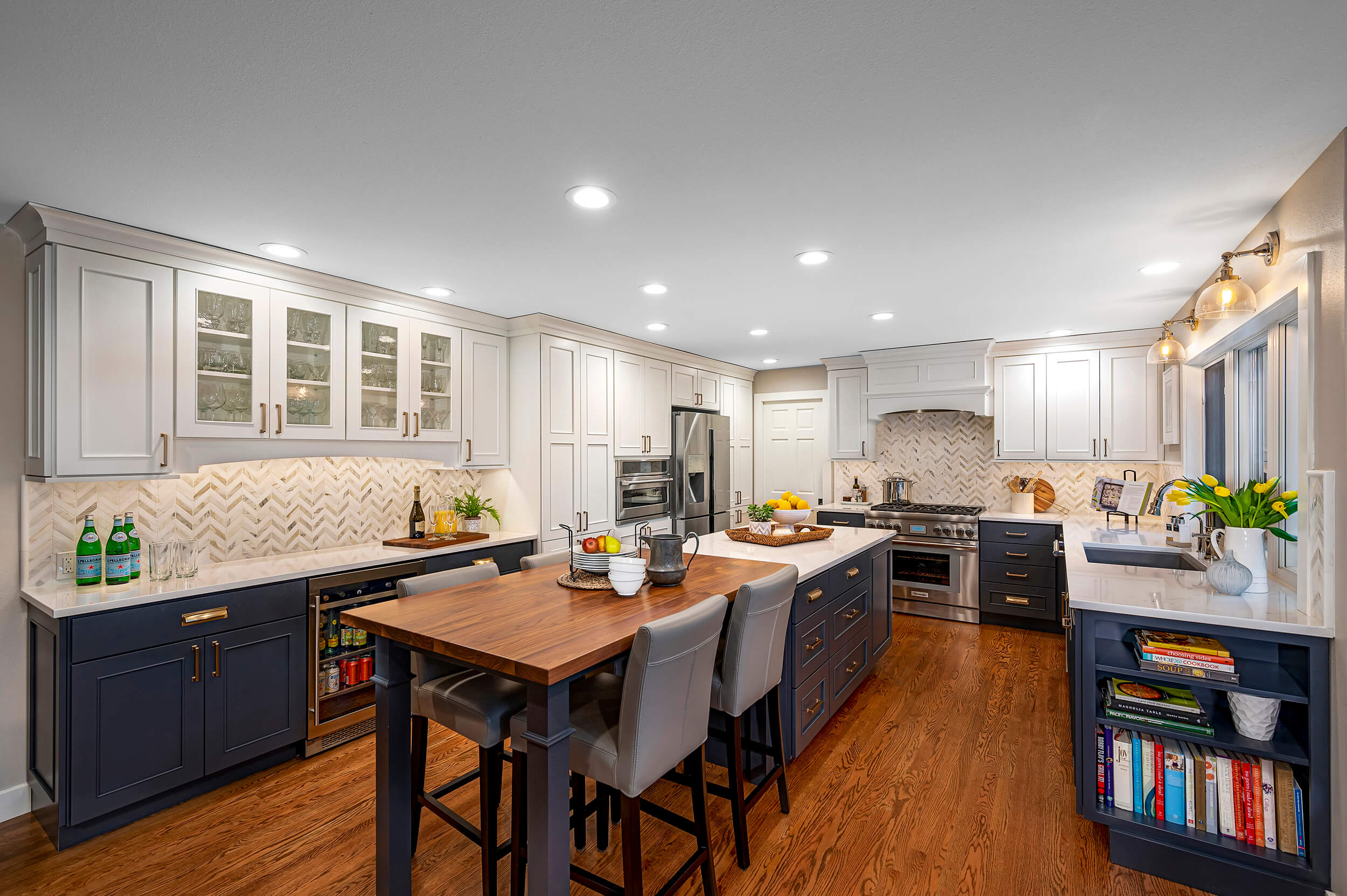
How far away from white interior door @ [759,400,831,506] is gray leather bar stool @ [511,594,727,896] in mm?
4673

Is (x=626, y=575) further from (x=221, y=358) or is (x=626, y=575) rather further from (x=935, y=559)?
(x=935, y=559)

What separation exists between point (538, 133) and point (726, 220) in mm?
923

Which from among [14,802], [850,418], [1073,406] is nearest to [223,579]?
[14,802]

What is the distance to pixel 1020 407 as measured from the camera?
5.18m

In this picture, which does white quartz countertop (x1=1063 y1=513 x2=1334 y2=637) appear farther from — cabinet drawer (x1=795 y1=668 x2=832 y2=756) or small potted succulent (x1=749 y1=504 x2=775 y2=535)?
small potted succulent (x1=749 y1=504 x2=775 y2=535)

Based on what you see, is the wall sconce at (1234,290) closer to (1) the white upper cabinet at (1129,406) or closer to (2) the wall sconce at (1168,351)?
(2) the wall sconce at (1168,351)

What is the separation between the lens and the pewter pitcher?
235 centimetres

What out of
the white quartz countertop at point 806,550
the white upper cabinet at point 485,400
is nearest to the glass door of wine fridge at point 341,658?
the white upper cabinet at point 485,400

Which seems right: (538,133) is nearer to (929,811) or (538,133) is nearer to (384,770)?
(384,770)

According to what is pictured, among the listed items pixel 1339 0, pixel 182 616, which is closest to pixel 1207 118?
pixel 1339 0

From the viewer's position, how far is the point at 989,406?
17.4 ft

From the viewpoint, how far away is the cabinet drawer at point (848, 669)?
10.3 feet

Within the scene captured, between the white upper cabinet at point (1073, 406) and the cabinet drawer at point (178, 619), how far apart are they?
17.7 ft

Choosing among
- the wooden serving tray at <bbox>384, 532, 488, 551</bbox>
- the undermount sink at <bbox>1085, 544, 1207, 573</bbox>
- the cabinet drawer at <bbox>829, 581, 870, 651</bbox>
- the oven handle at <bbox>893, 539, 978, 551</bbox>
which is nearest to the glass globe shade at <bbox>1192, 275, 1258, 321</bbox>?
the undermount sink at <bbox>1085, 544, 1207, 573</bbox>
